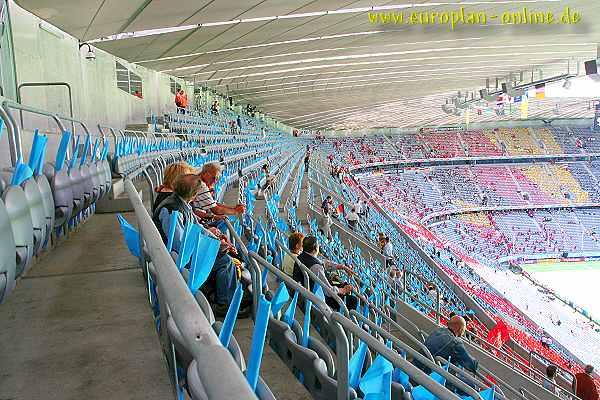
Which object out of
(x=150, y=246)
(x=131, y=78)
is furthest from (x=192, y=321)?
(x=131, y=78)

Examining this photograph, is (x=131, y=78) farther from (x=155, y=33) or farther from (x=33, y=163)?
(x=33, y=163)

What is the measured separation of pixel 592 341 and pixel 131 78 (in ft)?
52.3

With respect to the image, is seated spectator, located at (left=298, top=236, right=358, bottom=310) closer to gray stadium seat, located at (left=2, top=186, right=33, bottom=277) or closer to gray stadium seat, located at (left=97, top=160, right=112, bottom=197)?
gray stadium seat, located at (left=97, top=160, right=112, bottom=197)

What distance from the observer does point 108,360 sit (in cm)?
175

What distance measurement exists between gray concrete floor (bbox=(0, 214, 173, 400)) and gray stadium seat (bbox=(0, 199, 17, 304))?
0.79 ft

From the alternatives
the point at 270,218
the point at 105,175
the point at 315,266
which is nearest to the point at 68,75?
the point at 105,175

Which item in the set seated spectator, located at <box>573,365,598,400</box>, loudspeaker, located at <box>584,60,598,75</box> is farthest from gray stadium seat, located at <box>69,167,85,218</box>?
loudspeaker, located at <box>584,60,598,75</box>

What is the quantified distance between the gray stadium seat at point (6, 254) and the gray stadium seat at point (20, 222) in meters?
0.16

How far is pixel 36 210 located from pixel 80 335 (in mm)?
640

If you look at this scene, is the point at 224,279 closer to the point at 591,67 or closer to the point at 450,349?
the point at 450,349

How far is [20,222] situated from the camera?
2055 mm

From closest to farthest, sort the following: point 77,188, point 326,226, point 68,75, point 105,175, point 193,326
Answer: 1. point 193,326
2. point 77,188
3. point 105,175
4. point 326,226
5. point 68,75

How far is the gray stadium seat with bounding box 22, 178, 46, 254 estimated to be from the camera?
90.0 inches

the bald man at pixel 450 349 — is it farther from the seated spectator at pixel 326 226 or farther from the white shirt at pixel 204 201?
the seated spectator at pixel 326 226
